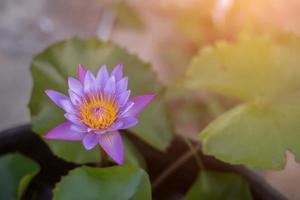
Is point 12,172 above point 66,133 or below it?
below

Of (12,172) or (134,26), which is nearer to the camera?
(12,172)

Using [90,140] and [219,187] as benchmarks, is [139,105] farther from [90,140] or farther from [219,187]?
[219,187]

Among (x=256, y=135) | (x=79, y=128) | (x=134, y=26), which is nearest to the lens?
(x=79, y=128)

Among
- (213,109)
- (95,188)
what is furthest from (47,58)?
A: (213,109)

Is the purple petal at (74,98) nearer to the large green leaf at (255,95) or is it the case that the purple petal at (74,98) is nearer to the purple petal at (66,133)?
the purple petal at (66,133)

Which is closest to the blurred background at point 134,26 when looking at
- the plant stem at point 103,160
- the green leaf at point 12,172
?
the green leaf at point 12,172

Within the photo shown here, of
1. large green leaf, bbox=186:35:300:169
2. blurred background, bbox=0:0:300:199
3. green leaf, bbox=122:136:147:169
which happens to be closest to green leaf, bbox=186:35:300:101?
large green leaf, bbox=186:35:300:169

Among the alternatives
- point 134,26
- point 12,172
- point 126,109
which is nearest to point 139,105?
point 126,109

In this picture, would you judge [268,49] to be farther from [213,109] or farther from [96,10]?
[96,10]
